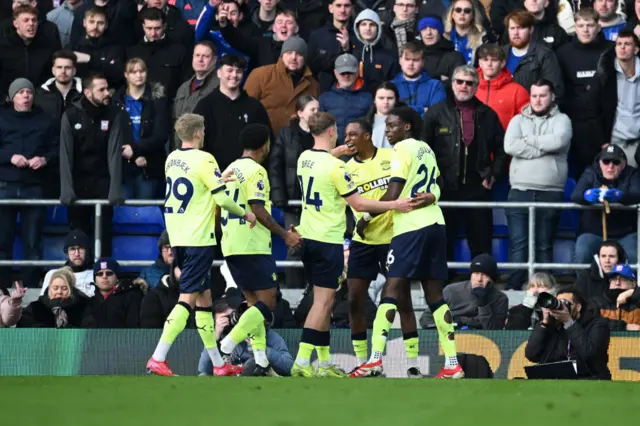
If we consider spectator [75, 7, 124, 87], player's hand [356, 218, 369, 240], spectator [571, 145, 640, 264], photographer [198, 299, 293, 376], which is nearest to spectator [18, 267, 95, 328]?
photographer [198, 299, 293, 376]

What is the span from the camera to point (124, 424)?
324 inches

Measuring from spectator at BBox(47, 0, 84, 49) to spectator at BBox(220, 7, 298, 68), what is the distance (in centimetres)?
231

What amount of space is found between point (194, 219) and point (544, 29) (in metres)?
6.13

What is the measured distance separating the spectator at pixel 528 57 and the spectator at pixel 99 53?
468cm

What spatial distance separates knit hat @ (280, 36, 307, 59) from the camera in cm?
1655

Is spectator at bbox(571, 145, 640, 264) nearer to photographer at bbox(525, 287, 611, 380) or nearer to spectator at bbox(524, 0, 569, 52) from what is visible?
spectator at bbox(524, 0, 569, 52)

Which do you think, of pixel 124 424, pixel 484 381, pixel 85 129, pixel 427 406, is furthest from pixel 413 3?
pixel 124 424

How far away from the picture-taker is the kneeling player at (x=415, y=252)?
1233cm

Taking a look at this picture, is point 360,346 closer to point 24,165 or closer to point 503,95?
point 503,95

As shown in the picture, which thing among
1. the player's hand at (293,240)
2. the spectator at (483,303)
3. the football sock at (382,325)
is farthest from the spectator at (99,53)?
the football sock at (382,325)

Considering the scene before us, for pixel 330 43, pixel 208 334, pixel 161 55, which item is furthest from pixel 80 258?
pixel 330 43

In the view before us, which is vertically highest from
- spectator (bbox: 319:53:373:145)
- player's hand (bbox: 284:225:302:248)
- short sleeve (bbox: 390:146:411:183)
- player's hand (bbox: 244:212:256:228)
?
spectator (bbox: 319:53:373:145)

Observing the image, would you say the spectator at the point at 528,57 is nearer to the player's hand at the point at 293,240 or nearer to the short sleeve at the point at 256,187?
the short sleeve at the point at 256,187

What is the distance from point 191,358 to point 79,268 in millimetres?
2373
